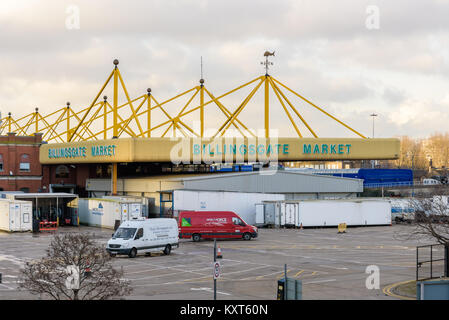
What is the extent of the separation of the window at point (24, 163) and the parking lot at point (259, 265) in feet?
118

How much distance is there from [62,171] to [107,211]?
113 feet

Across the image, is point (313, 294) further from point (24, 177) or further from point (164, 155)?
point (24, 177)

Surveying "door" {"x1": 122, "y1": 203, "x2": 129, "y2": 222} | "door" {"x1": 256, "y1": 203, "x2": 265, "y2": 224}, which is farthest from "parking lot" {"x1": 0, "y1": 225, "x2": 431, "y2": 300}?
"door" {"x1": 256, "y1": 203, "x2": 265, "y2": 224}

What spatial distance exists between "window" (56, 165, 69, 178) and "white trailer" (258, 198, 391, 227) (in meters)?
39.7

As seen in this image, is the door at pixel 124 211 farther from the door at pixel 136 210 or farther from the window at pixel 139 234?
the window at pixel 139 234

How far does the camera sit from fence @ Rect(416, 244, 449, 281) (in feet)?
88.2

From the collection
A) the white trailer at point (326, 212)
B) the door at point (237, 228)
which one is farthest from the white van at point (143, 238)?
the white trailer at point (326, 212)

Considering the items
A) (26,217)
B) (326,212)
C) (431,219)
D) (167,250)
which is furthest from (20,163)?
(431,219)

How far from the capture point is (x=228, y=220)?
48.2 meters

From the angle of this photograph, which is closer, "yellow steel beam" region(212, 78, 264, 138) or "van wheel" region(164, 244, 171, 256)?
"van wheel" region(164, 244, 171, 256)

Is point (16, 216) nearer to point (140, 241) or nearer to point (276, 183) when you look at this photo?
point (140, 241)

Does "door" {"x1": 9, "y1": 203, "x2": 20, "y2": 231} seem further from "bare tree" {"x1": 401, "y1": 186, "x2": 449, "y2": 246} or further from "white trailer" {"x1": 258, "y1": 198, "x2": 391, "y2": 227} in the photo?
"bare tree" {"x1": 401, "y1": 186, "x2": 449, "y2": 246}

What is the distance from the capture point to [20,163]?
8819 cm
